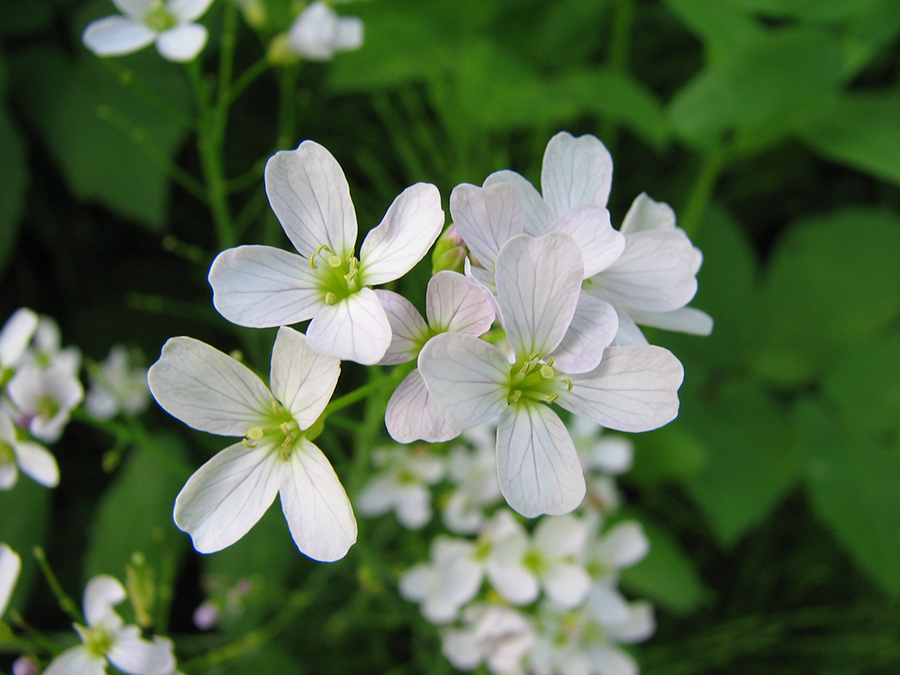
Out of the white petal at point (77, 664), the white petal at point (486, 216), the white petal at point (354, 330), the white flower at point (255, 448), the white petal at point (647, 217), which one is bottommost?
the white petal at point (77, 664)

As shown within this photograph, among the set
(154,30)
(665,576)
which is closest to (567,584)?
(665,576)

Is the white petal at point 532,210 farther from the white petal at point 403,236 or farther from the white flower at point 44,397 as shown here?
the white flower at point 44,397

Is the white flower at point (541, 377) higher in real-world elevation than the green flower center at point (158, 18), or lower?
lower

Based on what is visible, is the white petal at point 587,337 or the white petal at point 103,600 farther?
the white petal at point 103,600

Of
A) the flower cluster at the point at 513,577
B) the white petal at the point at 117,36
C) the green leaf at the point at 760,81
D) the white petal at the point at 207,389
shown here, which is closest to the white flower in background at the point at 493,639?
the flower cluster at the point at 513,577

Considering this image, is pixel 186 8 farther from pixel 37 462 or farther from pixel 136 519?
pixel 136 519

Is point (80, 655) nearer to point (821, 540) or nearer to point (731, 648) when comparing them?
point (731, 648)

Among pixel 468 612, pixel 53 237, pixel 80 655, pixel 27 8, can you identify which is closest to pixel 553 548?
pixel 468 612

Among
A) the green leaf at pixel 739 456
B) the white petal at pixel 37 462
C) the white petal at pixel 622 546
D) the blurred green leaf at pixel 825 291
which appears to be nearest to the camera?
the white petal at pixel 37 462

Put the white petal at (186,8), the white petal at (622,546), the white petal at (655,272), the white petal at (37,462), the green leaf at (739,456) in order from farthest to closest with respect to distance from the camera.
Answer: the green leaf at (739,456)
the white petal at (622,546)
the white petal at (186,8)
the white petal at (37,462)
the white petal at (655,272)
